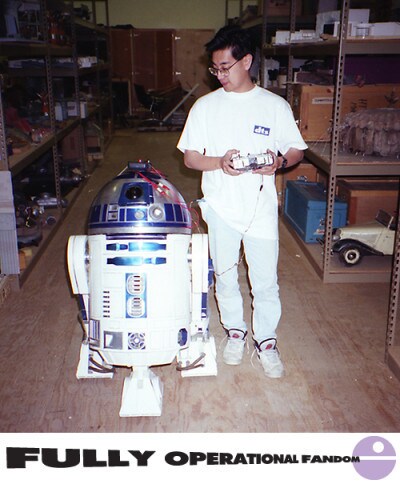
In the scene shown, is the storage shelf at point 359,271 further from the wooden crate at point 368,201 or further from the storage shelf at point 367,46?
the storage shelf at point 367,46

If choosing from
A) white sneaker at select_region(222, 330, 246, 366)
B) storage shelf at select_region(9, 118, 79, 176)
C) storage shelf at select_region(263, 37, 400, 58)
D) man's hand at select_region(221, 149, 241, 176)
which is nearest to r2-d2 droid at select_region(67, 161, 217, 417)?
man's hand at select_region(221, 149, 241, 176)

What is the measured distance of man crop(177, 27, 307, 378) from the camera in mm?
2385

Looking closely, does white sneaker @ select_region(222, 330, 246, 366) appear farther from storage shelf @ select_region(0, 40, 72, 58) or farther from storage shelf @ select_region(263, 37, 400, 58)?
storage shelf @ select_region(0, 40, 72, 58)

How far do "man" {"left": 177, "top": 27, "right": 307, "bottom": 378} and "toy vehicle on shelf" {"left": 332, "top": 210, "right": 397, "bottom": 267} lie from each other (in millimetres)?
1539

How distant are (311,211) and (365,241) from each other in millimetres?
570

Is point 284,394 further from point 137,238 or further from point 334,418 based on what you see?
point 137,238

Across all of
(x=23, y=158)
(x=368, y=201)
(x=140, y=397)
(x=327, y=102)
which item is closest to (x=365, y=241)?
(x=368, y=201)

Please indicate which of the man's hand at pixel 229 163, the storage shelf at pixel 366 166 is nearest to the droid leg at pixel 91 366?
the man's hand at pixel 229 163

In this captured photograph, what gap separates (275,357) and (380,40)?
2.11 metres

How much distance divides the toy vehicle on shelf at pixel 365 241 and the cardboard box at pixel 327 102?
104 centimetres

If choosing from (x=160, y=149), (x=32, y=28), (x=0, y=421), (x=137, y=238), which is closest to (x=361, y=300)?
(x=137, y=238)

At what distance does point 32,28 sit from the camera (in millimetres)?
5320

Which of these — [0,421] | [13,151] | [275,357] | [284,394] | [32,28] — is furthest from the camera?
[32,28]

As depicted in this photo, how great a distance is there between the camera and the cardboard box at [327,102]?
4.57 meters
